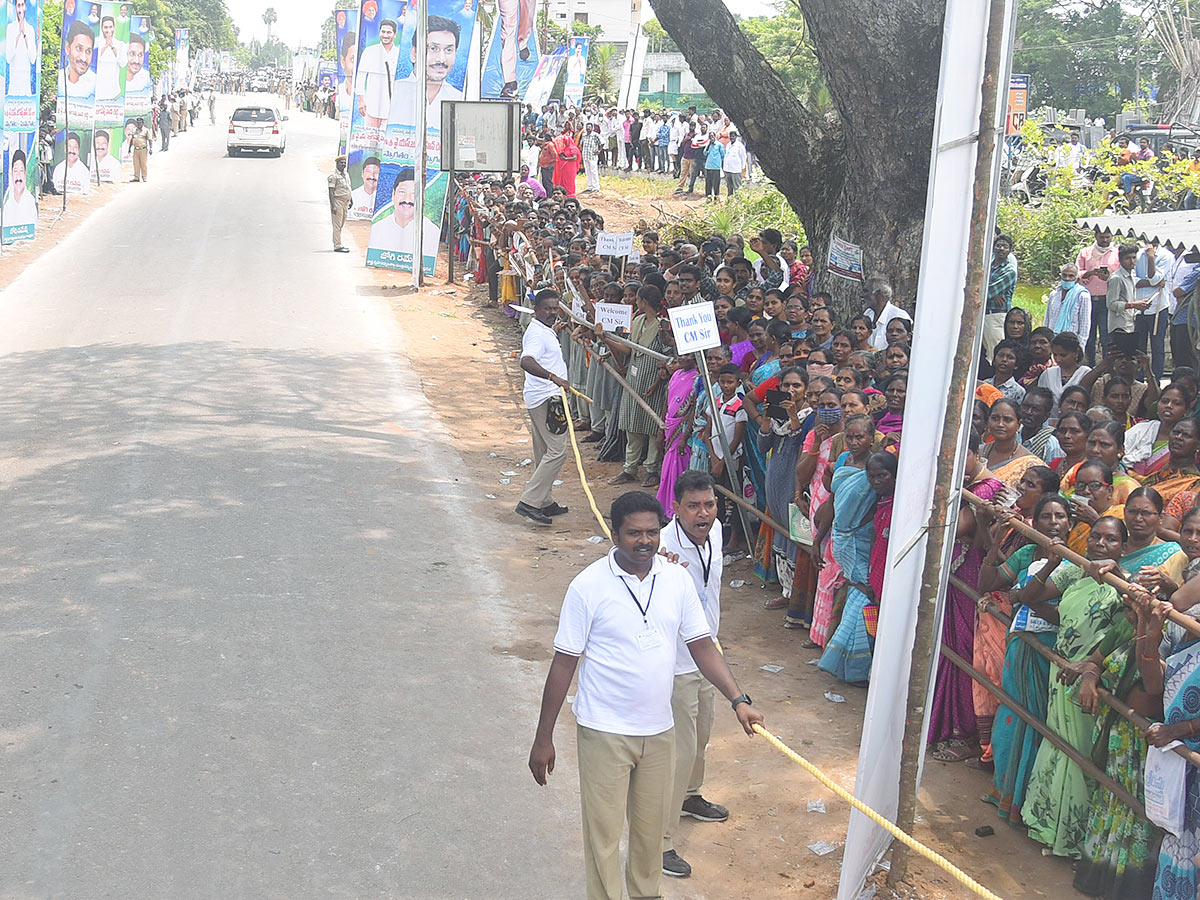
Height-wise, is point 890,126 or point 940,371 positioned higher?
point 890,126

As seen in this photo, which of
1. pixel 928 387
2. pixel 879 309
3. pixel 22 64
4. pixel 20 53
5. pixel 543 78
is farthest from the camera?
pixel 543 78

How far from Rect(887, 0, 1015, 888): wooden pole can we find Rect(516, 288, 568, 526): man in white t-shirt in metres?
5.14

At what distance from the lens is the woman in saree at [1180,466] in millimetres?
6352

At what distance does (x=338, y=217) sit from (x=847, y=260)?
14.4 metres

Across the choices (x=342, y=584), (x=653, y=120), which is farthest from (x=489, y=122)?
(x=653, y=120)

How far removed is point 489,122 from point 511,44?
370 inches

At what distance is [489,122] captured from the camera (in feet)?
61.0

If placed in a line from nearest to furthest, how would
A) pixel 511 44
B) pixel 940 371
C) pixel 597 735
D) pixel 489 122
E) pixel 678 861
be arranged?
pixel 597 735 < pixel 940 371 < pixel 678 861 < pixel 489 122 < pixel 511 44

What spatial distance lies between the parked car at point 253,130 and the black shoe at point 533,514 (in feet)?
120

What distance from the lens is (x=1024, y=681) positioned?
5535mm

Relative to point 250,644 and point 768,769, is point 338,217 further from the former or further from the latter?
point 768,769

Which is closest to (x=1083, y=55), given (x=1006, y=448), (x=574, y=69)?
(x=574, y=69)

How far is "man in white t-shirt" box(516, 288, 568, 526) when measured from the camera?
32.1 feet

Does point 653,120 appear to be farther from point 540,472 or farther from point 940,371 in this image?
point 940,371
